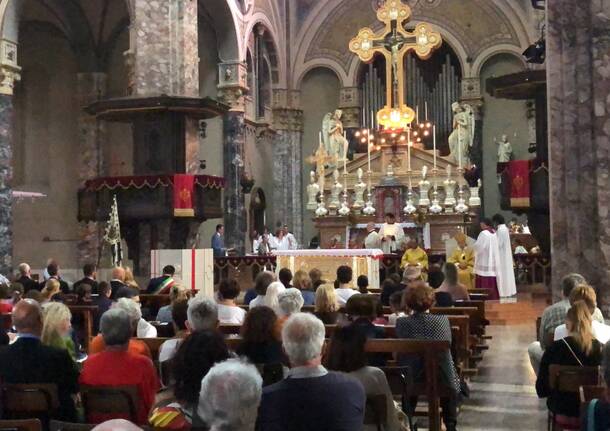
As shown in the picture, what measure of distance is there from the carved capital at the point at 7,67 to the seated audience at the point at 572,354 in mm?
15761

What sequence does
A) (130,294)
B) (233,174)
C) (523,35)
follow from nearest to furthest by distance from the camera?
(130,294) → (233,174) → (523,35)

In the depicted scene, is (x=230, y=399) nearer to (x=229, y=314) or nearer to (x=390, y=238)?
(x=229, y=314)

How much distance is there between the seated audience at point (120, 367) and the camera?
4652 mm

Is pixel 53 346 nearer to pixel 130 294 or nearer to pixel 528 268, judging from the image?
pixel 130 294

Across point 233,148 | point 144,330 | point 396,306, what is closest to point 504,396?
point 396,306

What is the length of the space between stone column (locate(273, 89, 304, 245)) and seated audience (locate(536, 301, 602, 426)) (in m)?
21.9

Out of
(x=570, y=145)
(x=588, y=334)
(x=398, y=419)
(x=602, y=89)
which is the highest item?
(x=602, y=89)

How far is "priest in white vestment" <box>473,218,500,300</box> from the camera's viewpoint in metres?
14.4

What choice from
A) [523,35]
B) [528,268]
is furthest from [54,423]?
[523,35]

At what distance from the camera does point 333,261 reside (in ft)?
51.4

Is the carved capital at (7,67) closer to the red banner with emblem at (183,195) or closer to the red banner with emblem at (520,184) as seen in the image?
the red banner with emblem at (183,195)

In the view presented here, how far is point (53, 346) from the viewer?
4.89m

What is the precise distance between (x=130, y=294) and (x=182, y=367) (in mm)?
4627

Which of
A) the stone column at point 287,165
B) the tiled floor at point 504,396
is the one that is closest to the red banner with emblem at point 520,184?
the tiled floor at point 504,396
